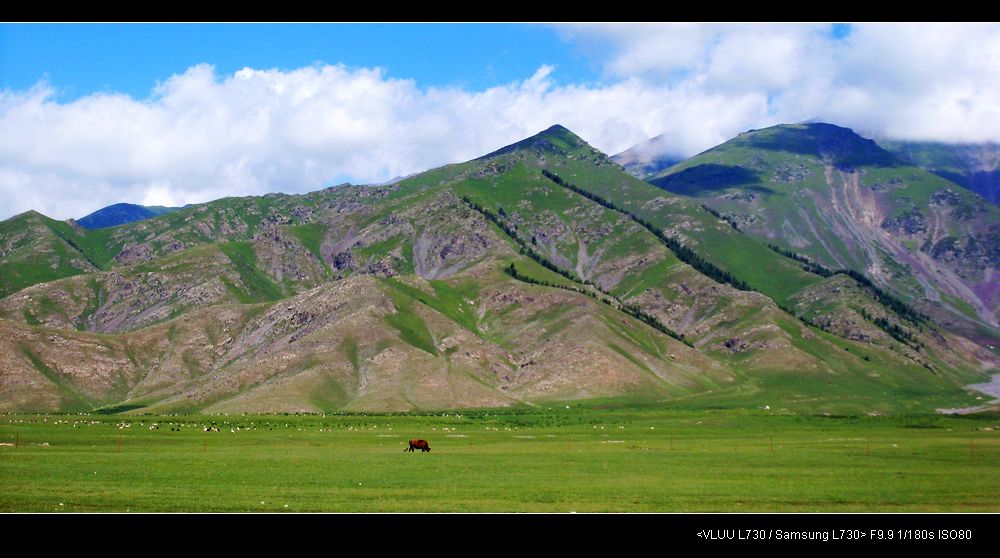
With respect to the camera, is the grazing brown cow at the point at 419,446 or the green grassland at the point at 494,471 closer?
the green grassland at the point at 494,471

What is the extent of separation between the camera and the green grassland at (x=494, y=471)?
163 feet

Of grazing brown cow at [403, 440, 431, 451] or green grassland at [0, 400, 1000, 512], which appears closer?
green grassland at [0, 400, 1000, 512]

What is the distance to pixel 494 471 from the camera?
231 feet

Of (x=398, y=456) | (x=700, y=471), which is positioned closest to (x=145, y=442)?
(x=398, y=456)

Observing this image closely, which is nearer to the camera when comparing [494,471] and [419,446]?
[494,471]

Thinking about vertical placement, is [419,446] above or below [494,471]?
below

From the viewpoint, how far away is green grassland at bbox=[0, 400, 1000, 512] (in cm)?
4966
